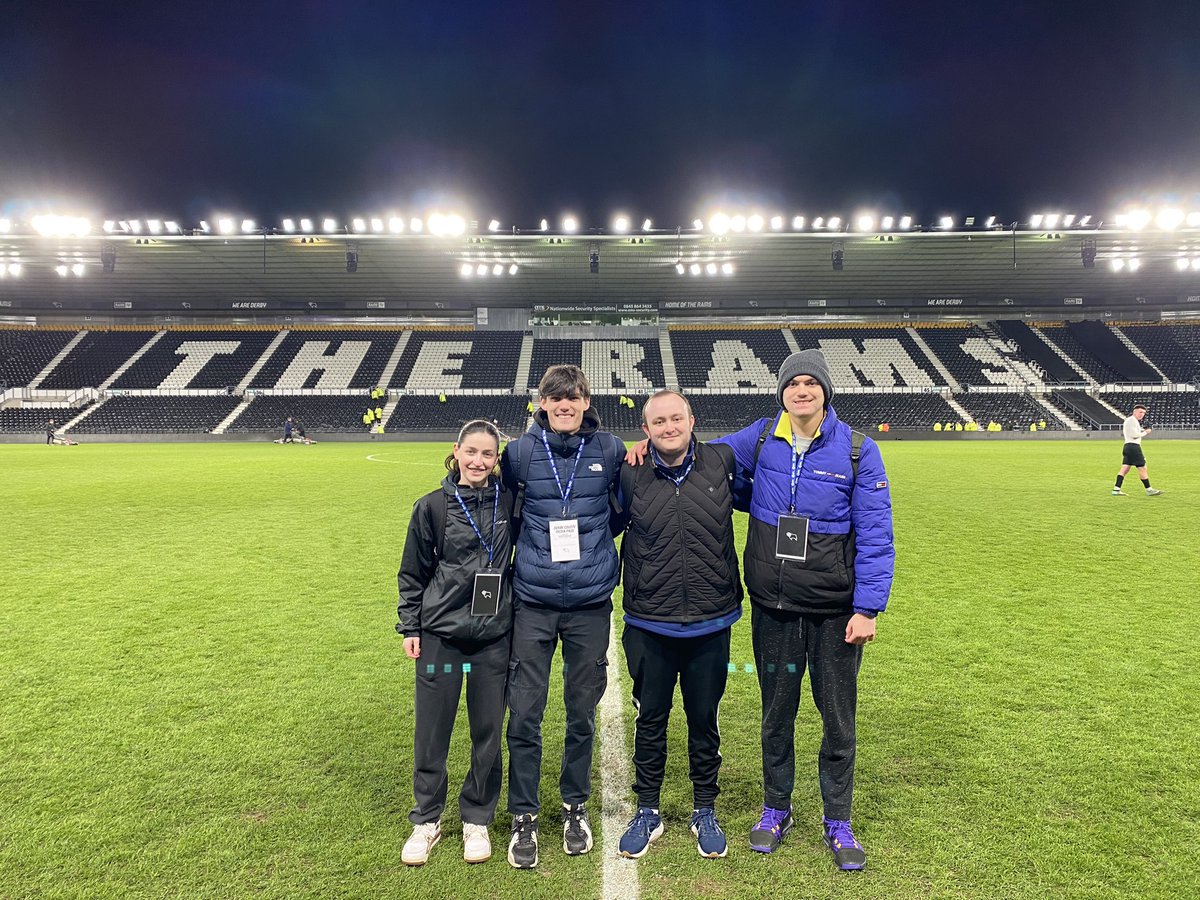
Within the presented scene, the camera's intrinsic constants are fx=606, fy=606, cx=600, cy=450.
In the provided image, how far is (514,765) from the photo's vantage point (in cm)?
278

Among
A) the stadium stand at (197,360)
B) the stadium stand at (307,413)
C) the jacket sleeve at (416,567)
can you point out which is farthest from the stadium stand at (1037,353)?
the stadium stand at (197,360)

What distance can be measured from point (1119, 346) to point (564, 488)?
51.0m

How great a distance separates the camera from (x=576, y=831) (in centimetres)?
274

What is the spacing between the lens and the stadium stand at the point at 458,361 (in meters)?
39.5

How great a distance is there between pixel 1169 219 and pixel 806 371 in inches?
1428

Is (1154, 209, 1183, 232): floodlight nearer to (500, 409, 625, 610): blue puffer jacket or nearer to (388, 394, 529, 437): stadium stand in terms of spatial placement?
(388, 394, 529, 437): stadium stand

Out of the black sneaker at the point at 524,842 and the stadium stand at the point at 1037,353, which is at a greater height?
the stadium stand at the point at 1037,353

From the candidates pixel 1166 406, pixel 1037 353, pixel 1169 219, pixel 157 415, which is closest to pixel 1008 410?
pixel 1037 353

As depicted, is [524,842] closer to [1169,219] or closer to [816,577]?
[816,577]

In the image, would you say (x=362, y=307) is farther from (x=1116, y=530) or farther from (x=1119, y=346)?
(x=1119, y=346)

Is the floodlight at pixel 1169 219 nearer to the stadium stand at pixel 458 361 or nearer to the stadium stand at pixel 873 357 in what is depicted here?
the stadium stand at pixel 873 357

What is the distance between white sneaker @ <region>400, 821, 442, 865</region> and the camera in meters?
2.59

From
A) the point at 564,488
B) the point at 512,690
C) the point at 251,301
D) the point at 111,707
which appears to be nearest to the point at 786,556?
the point at 564,488

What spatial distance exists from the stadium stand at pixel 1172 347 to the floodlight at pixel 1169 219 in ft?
46.3
